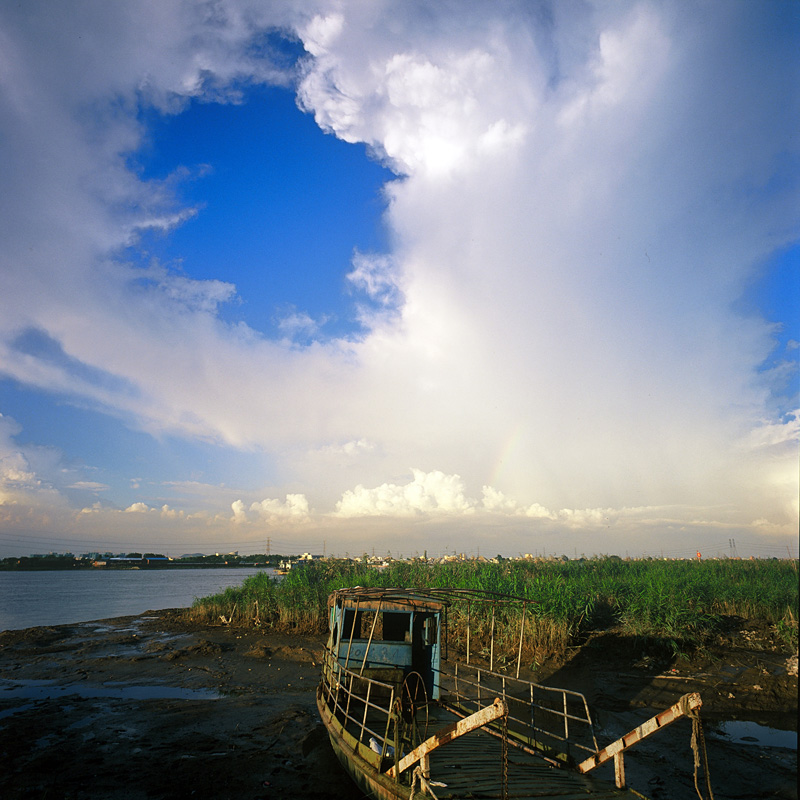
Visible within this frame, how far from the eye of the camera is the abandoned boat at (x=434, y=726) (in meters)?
6.10

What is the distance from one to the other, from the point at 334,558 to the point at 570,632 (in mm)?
24137

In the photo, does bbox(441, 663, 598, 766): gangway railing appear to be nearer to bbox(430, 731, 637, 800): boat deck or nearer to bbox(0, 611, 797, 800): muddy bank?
bbox(430, 731, 637, 800): boat deck

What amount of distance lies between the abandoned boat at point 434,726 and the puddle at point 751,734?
2.92 m

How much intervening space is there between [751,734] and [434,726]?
752 centimetres

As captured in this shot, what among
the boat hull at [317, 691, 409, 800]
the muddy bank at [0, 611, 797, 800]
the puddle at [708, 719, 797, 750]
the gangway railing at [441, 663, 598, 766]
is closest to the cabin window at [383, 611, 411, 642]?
the gangway railing at [441, 663, 598, 766]

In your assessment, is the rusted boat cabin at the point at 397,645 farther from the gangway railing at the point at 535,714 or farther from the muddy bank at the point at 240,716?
the muddy bank at the point at 240,716

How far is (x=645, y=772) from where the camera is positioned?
9250 mm

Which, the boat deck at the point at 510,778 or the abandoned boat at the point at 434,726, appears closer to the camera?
the abandoned boat at the point at 434,726

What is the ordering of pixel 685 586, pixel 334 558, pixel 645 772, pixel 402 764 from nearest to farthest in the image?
1. pixel 402 764
2. pixel 645 772
3. pixel 685 586
4. pixel 334 558

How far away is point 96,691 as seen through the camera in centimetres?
1463

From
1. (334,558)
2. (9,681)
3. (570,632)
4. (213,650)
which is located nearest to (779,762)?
(570,632)

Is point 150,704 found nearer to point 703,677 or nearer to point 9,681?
point 9,681

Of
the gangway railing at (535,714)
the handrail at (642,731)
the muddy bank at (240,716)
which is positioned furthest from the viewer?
the muddy bank at (240,716)

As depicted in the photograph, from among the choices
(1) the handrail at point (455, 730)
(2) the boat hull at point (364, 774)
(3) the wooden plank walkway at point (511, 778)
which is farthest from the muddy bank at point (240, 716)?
(1) the handrail at point (455, 730)
